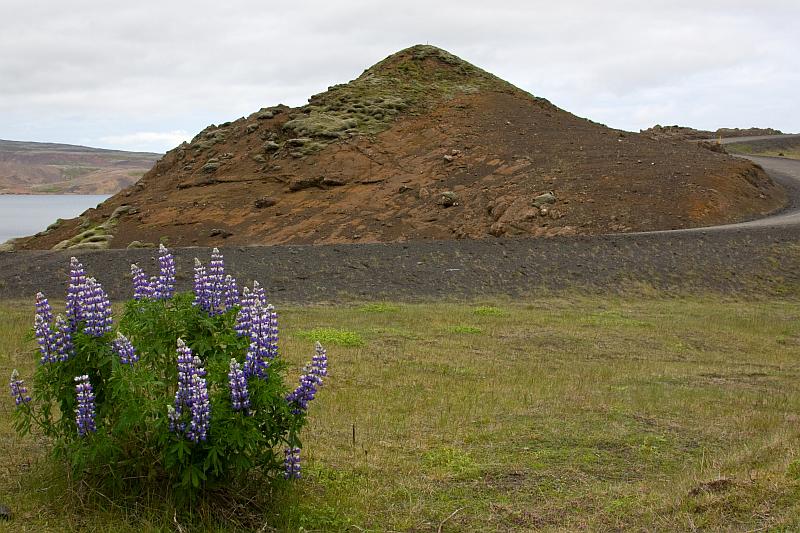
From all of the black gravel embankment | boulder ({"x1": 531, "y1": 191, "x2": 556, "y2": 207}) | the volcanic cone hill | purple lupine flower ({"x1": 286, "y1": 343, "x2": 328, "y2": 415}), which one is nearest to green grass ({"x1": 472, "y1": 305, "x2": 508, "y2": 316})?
the black gravel embankment

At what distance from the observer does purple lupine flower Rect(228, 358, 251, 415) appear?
5602 mm

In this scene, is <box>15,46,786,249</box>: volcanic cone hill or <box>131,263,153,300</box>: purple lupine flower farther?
<box>15,46,786,249</box>: volcanic cone hill

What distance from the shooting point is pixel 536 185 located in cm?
2881

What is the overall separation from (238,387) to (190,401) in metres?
0.33

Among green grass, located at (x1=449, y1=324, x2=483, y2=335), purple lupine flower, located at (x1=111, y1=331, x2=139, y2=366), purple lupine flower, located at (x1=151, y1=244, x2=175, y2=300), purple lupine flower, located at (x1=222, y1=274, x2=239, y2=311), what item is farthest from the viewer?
green grass, located at (x1=449, y1=324, x2=483, y2=335)

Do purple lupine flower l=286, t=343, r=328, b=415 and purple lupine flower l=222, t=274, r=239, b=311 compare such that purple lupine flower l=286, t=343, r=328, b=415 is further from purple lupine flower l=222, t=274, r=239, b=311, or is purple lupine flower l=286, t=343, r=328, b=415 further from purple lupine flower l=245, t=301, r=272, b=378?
purple lupine flower l=222, t=274, r=239, b=311

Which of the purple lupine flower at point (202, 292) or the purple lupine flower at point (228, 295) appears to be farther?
the purple lupine flower at point (228, 295)

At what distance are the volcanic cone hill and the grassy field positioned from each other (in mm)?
11167

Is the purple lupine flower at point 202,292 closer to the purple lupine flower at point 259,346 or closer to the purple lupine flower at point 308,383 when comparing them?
the purple lupine flower at point 259,346

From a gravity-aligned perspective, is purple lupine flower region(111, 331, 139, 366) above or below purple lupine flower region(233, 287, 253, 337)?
below

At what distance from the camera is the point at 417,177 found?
31719 millimetres

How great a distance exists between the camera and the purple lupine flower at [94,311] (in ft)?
19.8

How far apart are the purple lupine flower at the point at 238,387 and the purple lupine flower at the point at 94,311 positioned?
45.0 inches

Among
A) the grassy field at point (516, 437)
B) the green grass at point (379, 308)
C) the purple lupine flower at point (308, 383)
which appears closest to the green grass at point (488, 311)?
the grassy field at point (516, 437)
